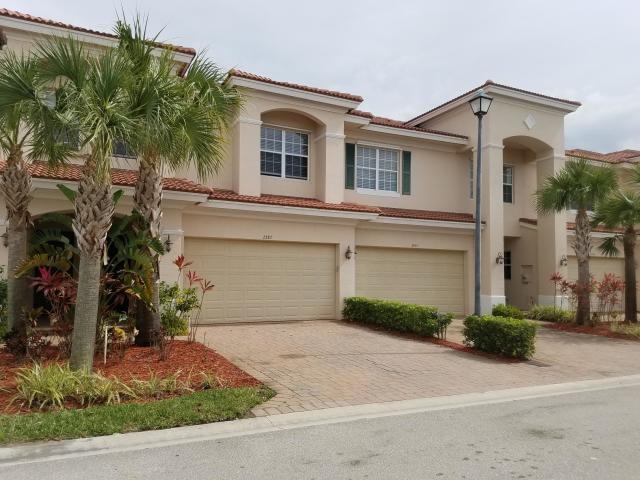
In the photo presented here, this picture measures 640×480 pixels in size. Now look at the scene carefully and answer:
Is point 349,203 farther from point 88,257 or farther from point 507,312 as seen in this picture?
point 88,257

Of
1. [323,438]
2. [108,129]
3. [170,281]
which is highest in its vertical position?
[108,129]

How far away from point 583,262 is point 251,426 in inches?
540

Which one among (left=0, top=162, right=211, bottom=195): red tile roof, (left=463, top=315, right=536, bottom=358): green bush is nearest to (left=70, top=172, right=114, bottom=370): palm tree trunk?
(left=0, top=162, right=211, bottom=195): red tile roof

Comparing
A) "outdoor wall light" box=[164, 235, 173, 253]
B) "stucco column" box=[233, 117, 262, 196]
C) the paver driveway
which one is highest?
"stucco column" box=[233, 117, 262, 196]

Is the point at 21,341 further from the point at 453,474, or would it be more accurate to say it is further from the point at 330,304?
the point at 330,304

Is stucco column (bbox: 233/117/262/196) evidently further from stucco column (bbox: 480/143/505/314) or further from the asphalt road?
the asphalt road

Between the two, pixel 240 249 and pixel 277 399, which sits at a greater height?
pixel 240 249

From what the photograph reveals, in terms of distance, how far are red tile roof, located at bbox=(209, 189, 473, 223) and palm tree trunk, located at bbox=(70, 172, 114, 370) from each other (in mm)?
6413

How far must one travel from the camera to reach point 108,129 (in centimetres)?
669

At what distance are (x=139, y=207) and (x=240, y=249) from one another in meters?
5.99

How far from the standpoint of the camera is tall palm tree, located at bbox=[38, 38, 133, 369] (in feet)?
22.1

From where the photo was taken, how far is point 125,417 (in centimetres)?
588

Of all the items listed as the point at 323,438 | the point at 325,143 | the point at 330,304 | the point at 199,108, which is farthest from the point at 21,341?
the point at 325,143

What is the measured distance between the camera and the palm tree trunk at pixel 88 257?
729 centimetres
